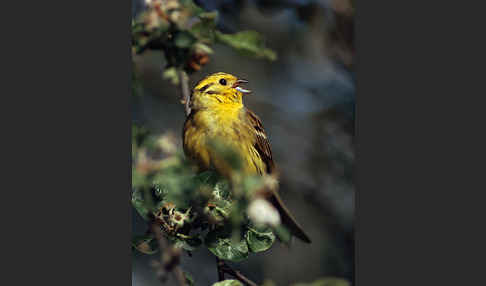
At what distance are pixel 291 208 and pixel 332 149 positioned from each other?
303 mm

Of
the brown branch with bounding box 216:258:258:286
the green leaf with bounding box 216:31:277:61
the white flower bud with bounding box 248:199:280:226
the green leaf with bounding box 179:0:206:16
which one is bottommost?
the brown branch with bounding box 216:258:258:286

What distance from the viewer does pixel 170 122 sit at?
3045mm

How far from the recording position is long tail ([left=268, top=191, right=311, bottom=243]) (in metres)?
2.91

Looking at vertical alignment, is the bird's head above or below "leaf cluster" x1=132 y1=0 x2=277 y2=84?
below

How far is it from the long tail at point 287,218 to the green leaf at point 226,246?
22 cm

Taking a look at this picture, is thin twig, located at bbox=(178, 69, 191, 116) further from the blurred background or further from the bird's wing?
the bird's wing

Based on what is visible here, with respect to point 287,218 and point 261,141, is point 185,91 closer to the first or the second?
point 261,141

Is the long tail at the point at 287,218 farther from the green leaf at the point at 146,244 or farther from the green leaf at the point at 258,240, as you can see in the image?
the green leaf at the point at 146,244

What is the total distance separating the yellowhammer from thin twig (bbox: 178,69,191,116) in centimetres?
2

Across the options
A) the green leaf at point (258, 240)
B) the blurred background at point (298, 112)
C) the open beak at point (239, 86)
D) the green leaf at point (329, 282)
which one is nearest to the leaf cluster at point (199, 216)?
the green leaf at point (258, 240)

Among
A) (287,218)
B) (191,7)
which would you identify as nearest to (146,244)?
(287,218)

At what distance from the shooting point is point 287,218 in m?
2.93

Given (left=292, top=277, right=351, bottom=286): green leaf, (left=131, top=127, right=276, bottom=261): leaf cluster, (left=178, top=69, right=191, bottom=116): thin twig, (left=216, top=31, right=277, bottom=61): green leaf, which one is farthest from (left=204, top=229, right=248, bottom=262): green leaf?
(left=216, top=31, right=277, bottom=61): green leaf

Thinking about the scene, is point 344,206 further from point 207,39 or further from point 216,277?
point 207,39
